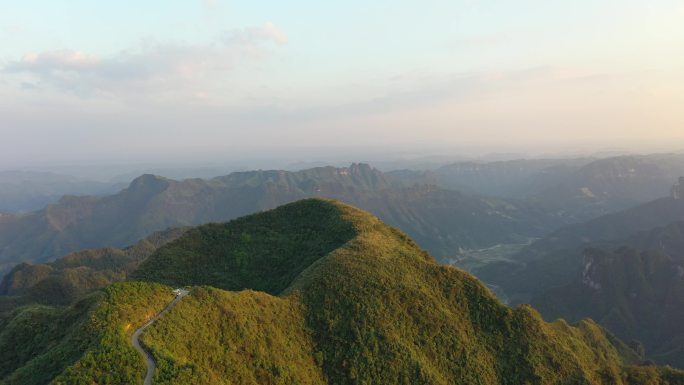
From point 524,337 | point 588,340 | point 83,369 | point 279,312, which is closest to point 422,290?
point 524,337

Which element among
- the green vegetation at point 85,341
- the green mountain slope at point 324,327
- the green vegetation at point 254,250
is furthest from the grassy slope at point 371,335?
the green vegetation at point 254,250

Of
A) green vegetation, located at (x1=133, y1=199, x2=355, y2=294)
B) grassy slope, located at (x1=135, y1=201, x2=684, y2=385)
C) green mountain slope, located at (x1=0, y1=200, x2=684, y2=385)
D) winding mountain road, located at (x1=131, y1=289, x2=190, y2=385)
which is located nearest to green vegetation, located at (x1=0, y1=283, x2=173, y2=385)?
green mountain slope, located at (x1=0, y1=200, x2=684, y2=385)

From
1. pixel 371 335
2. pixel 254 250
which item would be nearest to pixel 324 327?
pixel 371 335

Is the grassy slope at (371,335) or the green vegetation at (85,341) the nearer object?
the green vegetation at (85,341)

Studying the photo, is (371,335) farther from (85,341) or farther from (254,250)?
(254,250)

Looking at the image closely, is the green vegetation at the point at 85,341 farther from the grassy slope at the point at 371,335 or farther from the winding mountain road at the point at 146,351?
the grassy slope at the point at 371,335

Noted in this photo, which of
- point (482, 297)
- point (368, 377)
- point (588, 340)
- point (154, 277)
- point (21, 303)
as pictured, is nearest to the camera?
point (368, 377)

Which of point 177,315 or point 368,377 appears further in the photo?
point 368,377

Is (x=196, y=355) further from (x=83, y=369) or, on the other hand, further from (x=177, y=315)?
(x=83, y=369)

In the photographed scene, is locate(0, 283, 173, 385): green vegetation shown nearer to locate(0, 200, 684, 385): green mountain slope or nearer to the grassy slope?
locate(0, 200, 684, 385): green mountain slope
